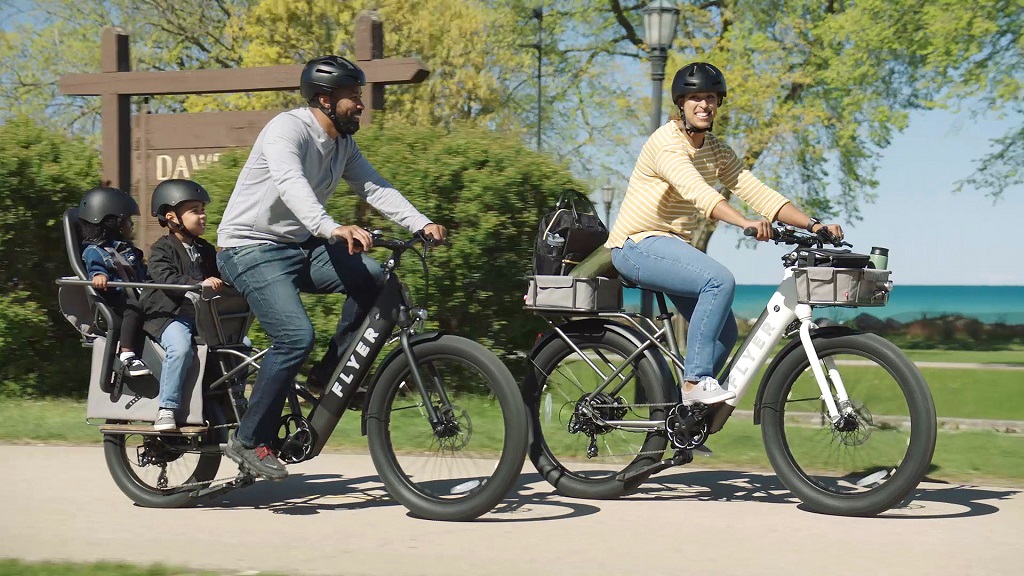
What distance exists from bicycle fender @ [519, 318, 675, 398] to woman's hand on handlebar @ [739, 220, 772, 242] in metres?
0.79

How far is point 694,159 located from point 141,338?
2653 mm

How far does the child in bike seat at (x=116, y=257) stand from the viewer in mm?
5941

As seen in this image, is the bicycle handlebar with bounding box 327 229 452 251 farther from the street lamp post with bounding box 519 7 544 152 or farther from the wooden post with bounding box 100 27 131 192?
the street lamp post with bounding box 519 7 544 152

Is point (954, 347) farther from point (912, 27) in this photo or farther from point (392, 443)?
point (392, 443)

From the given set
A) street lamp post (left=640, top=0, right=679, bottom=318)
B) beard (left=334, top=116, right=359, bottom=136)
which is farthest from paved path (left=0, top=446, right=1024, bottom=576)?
street lamp post (left=640, top=0, right=679, bottom=318)

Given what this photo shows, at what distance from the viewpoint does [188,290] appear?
230 inches

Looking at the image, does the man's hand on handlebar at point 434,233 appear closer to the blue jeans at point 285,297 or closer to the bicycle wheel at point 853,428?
the blue jeans at point 285,297

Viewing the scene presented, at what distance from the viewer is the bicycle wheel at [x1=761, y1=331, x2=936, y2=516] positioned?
5.42 meters

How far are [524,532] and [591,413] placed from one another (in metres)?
1.04

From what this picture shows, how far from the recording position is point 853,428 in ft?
18.6

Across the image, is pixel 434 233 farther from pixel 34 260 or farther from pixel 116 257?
pixel 34 260

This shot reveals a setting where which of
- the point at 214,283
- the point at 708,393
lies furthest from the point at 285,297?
the point at 708,393

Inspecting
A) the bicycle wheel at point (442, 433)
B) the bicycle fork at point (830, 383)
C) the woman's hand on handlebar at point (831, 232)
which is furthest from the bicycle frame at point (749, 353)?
the bicycle wheel at point (442, 433)

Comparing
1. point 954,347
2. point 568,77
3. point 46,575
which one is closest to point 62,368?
point 46,575
